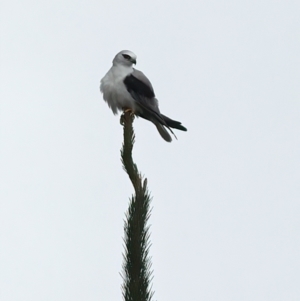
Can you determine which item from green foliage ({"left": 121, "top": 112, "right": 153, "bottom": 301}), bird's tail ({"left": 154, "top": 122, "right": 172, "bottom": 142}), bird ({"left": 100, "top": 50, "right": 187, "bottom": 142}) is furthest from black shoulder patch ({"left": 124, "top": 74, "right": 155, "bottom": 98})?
green foliage ({"left": 121, "top": 112, "right": 153, "bottom": 301})

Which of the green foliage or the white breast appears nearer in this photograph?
the green foliage

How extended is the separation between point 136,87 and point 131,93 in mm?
118

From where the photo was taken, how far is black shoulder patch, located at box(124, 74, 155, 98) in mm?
8250

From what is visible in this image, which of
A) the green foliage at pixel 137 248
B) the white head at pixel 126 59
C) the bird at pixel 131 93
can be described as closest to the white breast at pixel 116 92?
the bird at pixel 131 93

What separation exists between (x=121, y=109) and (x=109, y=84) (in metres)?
0.36

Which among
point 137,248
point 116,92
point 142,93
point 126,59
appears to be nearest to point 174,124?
point 142,93

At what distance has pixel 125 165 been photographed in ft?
13.3

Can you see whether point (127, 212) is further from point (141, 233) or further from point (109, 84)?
point (109, 84)

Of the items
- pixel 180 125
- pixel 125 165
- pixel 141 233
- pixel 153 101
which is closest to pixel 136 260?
pixel 141 233

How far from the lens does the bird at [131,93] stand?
817 centimetres

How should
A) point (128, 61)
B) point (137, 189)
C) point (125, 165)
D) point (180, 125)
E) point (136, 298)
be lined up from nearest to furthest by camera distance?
point (136, 298) < point (137, 189) < point (125, 165) < point (180, 125) < point (128, 61)

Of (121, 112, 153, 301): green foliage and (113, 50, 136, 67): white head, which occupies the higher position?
(113, 50, 136, 67): white head

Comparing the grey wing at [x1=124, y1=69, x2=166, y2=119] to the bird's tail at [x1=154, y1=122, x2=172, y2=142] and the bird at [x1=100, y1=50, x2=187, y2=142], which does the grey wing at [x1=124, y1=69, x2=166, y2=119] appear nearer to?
the bird at [x1=100, y1=50, x2=187, y2=142]

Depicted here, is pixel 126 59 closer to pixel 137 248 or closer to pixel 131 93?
pixel 131 93
